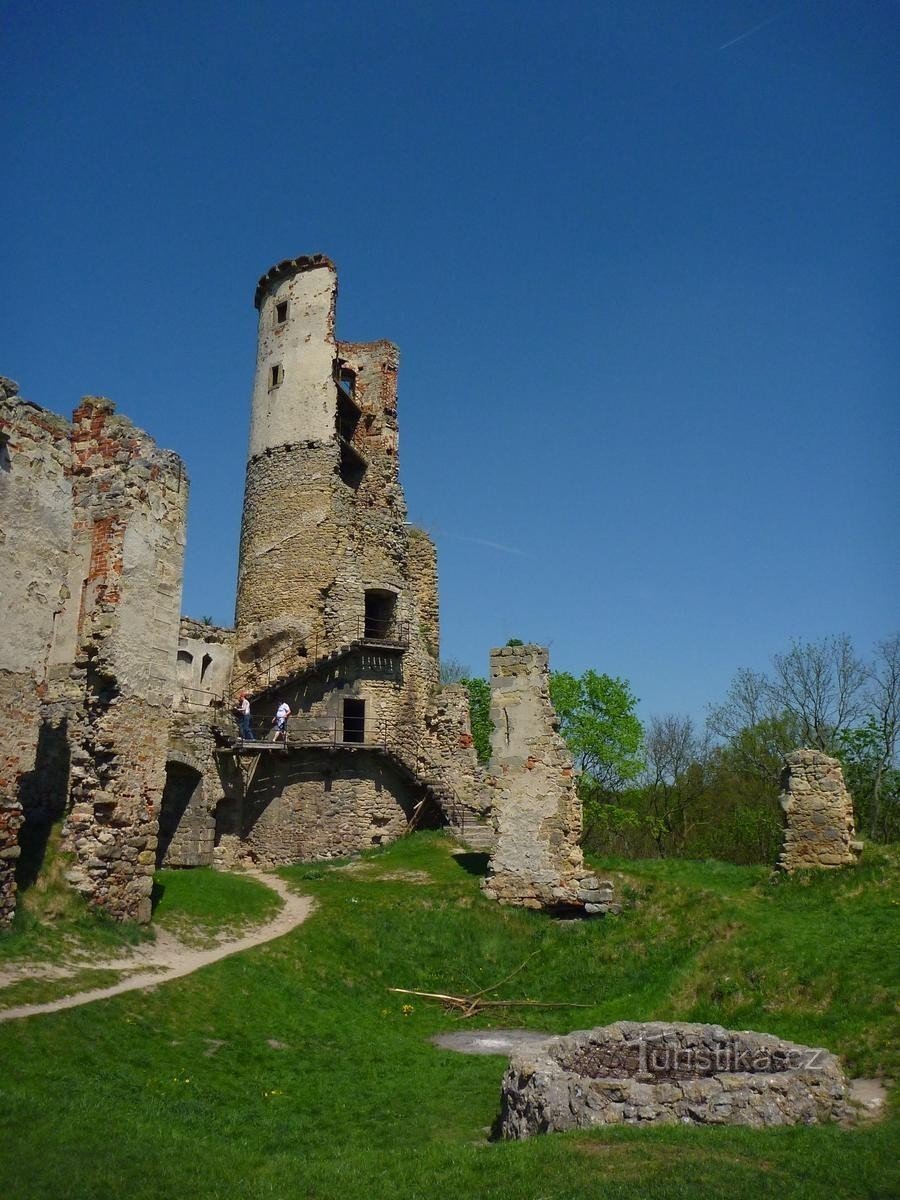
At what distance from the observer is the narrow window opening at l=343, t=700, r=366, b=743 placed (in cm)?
2856

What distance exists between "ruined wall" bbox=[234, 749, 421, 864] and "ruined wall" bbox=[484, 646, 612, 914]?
8241 mm

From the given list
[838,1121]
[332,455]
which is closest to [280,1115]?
[838,1121]

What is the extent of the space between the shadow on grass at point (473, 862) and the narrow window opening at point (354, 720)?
226 inches

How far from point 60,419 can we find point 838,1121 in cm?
1438

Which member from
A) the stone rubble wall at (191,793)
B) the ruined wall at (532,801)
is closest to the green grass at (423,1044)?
the ruined wall at (532,801)

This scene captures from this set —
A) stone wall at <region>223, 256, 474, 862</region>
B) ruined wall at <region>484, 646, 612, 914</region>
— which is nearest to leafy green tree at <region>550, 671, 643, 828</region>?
stone wall at <region>223, 256, 474, 862</region>

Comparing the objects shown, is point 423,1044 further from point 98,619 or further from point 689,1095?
point 98,619

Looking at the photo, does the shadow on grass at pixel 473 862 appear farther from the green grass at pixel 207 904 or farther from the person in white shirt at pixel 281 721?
the person in white shirt at pixel 281 721

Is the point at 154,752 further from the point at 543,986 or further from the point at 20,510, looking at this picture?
the point at 543,986

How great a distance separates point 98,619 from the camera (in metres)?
15.8

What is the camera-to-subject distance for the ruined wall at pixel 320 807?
89.1ft

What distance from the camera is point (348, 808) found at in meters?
27.4

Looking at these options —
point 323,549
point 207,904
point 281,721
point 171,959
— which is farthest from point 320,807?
point 171,959

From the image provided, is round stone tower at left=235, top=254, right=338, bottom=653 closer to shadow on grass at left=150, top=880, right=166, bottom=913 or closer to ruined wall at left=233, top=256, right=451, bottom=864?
ruined wall at left=233, top=256, right=451, bottom=864
